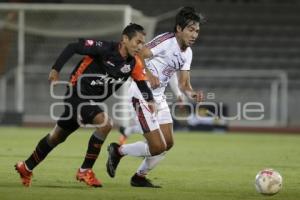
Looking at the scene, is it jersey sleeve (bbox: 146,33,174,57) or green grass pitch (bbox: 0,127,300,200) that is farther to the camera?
jersey sleeve (bbox: 146,33,174,57)

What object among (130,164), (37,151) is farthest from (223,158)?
(37,151)

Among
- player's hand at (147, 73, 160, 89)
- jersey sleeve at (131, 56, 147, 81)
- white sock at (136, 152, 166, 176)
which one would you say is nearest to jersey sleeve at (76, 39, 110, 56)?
jersey sleeve at (131, 56, 147, 81)

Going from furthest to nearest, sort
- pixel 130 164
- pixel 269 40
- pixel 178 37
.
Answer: pixel 269 40 < pixel 130 164 < pixel 178 37

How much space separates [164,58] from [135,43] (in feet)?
3.00

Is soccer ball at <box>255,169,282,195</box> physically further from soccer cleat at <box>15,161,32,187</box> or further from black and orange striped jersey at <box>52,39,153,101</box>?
soccer cleat at <box>15,161,32,187</box>

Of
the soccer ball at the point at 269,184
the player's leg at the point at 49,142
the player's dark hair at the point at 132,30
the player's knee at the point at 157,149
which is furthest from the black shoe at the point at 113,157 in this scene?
the soccer ball at the point at 269,184

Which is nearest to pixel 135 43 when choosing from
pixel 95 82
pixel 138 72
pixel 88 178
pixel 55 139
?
pixel 138 72

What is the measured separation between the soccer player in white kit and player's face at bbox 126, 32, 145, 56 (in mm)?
500

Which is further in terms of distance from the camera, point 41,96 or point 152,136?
point 41,96

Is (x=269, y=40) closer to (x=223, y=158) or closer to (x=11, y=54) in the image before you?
(x=11, y=54)

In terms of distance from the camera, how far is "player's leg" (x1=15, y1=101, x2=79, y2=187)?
818 centimetres

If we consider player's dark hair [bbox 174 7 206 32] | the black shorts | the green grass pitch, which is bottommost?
the green grass pitch

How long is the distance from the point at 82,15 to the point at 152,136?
1578 centimetres

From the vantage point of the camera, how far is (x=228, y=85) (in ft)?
80.1
